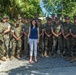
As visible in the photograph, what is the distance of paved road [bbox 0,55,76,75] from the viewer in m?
10.3

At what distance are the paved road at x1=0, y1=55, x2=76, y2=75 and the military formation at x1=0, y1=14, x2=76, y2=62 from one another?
23.6 inches

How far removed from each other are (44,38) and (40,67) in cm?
248

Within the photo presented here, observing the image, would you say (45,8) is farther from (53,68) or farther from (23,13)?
(53,68)

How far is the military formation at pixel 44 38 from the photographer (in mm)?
12586

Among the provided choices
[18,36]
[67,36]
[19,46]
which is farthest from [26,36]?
[67,36]

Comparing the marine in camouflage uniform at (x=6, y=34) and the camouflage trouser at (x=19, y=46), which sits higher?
the marine in camouflage uniform at (x=6, y=34)

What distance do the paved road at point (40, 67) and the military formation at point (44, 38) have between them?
0.60 metres

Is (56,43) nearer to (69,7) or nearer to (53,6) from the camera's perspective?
(69,7)

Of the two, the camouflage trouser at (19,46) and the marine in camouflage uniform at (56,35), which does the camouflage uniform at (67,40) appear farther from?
the camouflage trouser at (19,46)

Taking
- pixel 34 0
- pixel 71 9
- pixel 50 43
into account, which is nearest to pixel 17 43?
pixel 50 43

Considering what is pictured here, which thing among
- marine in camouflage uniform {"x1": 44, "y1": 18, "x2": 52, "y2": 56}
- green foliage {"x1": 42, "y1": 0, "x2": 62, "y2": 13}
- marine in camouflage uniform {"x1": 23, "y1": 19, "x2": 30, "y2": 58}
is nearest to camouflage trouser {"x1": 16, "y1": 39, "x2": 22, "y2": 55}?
marine in camouflage uniform {"x1": 23, "y1": 19, "x2": 30, "y2": 58}

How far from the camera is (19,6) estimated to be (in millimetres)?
17750

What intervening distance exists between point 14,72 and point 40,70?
1.02 metres

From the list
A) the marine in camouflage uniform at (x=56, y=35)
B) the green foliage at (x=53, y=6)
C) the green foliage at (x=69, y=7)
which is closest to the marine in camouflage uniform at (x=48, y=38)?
the marine in camouflage uniform at (x=56, y=35)
